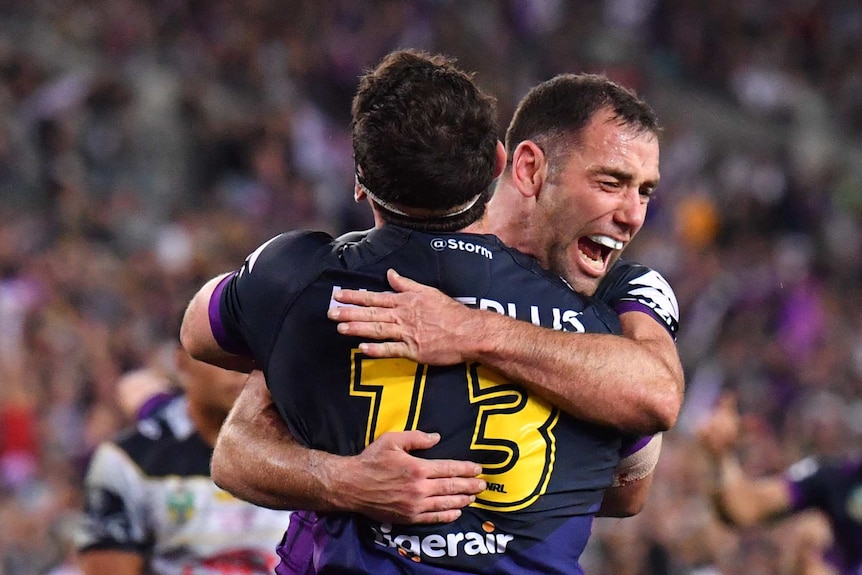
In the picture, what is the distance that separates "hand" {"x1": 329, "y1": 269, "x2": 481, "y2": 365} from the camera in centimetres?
273

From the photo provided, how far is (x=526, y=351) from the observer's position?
274 cm

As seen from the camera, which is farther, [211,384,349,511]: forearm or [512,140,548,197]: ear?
[512,140,548,197]: ear

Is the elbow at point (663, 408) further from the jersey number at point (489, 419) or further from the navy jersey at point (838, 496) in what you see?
the navy jersey at point (838, 496)

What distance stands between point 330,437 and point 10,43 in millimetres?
10952

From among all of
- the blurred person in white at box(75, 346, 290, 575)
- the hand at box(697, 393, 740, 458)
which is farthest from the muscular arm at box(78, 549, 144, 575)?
the hand at box(697, 393, 740, 458)

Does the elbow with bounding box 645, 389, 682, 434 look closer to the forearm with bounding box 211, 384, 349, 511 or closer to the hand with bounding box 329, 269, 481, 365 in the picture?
the hand with bounding box 329, 269, 481, 365

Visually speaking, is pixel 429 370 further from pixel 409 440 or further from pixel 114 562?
pixel 114 562

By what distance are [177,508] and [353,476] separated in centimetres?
246

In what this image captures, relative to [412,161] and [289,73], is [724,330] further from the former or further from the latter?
[412,161]

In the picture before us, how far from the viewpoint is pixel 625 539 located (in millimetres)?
7758

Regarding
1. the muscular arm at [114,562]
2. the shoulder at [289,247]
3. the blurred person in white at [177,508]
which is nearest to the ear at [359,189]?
the shoulder at [289,247]

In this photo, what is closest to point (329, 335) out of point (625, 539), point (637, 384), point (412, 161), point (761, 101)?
point (412, 161)

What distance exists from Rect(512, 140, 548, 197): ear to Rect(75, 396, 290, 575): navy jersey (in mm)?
2071

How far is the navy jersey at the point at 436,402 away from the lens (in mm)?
2770
